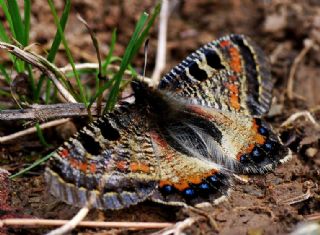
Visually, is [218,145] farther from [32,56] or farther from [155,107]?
[32,56]

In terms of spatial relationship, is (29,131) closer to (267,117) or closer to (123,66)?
(123,66)

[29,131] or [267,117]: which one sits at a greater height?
[29,131]

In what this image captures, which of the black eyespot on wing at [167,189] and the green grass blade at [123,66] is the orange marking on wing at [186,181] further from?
the green grass blade at [123,66]

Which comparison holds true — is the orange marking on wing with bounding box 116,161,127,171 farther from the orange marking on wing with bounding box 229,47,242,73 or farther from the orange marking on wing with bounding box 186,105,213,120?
the orange marking on wing with bounding box 229,47,242,73

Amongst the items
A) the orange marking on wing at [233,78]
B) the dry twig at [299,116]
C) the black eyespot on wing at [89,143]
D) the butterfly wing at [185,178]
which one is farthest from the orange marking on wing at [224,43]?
the black eyespot on wing at [89,143]

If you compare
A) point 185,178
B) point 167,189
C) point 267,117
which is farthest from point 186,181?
point 267,117

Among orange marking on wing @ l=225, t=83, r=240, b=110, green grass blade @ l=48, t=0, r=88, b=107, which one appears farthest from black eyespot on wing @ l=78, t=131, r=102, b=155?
orange marking on wing @ l=225, t=83, r=240, b=110
